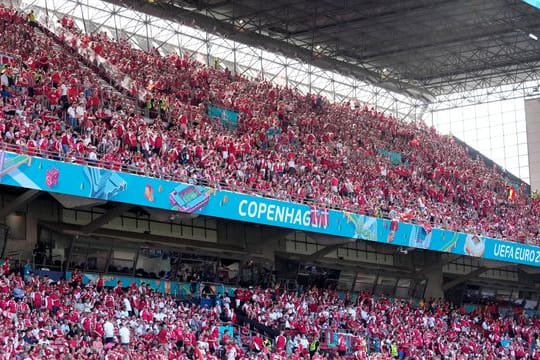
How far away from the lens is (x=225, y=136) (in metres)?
32.1

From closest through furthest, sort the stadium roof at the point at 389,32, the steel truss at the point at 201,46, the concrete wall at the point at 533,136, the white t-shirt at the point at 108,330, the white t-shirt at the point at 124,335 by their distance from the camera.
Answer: the white t-shirt at the point at 108,330 < the white t-shirt at the point at 124,335 < the steel truss at the point at 201,46 < the stadium roof at the point at 389,32 < the concrete wall at the point at 533,136

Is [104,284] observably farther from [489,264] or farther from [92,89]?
[489,264]

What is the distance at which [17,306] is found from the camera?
72.4 ft

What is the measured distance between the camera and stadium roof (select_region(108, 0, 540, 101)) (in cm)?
4119

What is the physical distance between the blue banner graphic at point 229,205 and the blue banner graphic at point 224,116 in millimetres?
5653

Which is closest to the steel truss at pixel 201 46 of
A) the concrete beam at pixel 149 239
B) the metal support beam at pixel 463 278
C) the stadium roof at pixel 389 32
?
the stadium roof at pixel 389 32

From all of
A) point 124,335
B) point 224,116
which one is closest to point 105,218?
point 124,335

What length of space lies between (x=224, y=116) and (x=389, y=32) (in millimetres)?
12462

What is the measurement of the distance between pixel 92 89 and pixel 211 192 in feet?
17.5

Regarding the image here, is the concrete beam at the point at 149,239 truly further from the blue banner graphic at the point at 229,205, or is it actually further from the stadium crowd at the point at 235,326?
the blue banner graphic at the point at 229,205

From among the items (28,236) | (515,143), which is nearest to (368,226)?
(28,236)

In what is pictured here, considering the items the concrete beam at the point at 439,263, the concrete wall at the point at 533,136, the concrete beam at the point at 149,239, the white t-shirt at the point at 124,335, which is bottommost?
the white t-shirt at the point at 124,335

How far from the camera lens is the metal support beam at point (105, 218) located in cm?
2662

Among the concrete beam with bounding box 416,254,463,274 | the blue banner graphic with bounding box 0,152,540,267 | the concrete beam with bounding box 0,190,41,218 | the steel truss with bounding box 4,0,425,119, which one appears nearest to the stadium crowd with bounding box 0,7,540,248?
the blue banner graphic with bounding box 0,152,540,267
